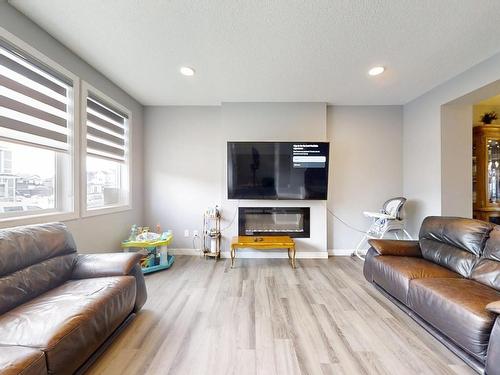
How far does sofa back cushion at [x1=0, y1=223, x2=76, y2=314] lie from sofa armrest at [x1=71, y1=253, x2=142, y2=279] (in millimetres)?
72

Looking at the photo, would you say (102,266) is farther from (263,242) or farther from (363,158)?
(363,158)

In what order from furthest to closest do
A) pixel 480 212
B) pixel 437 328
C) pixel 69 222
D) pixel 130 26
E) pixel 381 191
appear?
pixel 381 191, pixel 480 212, pixel 69 222, pixel 130 26, pixel 437 328

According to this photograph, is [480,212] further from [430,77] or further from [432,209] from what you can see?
[430,77]

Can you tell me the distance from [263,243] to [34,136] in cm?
285

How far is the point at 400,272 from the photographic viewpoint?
2100 mm

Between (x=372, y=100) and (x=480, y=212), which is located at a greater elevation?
(x=372, y=100)

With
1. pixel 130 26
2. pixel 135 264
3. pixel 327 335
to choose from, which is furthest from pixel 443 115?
pixel 135 264

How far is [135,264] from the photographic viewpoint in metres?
2.03

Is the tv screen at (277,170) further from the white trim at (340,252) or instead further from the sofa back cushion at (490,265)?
the sofa back cushion at (490,265)

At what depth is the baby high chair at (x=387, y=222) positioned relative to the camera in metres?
3.27

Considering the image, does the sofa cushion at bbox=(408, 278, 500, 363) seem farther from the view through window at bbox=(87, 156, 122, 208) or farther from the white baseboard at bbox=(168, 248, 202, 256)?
the view through window at bbox=(87, 156, 122, 208)

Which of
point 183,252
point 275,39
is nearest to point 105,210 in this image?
point 183,252

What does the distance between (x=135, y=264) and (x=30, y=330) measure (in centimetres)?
85

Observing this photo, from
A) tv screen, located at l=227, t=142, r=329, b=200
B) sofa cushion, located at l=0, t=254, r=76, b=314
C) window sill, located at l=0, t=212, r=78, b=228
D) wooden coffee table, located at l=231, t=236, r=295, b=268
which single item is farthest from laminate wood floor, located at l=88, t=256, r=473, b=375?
tv screen, located at l=227, t=142, r=329, b=200
